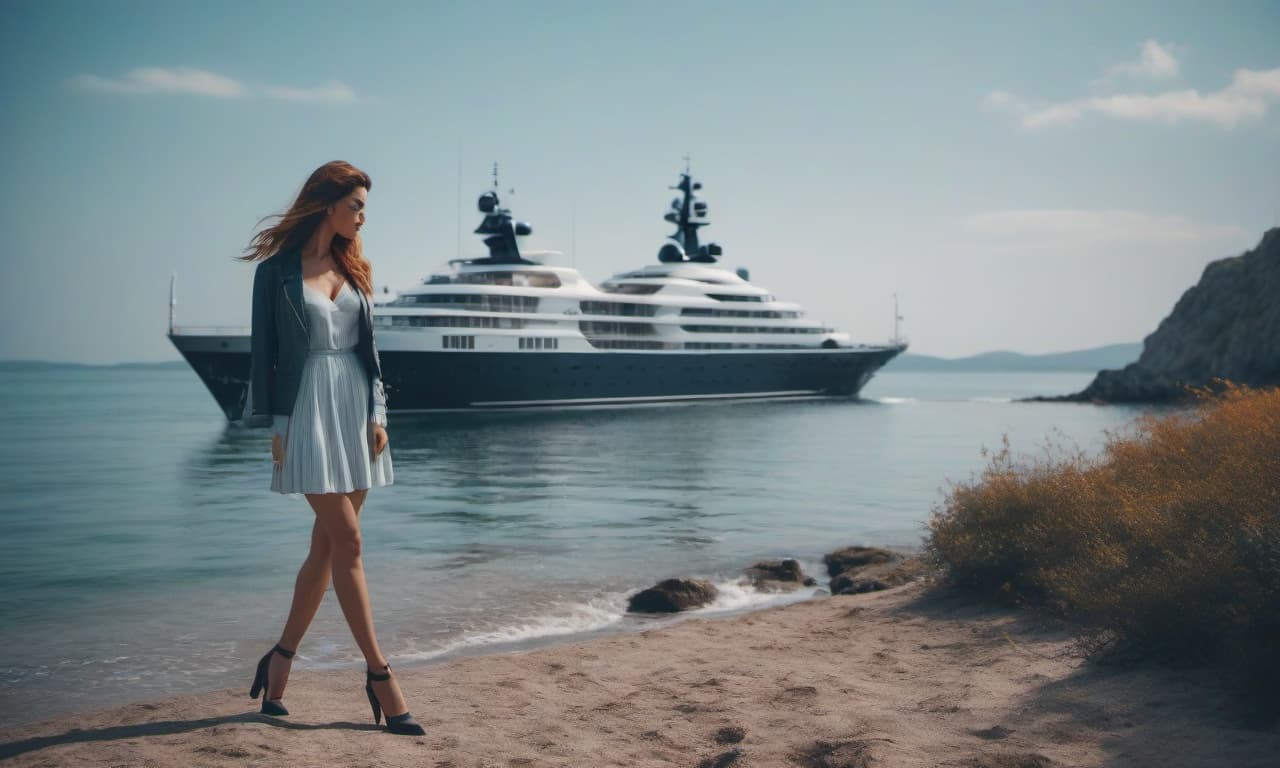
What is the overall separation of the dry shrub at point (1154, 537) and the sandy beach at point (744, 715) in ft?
0.82

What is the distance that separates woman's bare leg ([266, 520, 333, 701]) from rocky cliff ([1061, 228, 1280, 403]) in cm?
5447

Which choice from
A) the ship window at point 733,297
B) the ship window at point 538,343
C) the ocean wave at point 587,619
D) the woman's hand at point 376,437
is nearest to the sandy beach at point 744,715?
the ocean wave at point 587,619

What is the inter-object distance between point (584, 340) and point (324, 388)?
134 ft

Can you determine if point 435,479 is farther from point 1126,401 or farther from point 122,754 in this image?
point 1126,401

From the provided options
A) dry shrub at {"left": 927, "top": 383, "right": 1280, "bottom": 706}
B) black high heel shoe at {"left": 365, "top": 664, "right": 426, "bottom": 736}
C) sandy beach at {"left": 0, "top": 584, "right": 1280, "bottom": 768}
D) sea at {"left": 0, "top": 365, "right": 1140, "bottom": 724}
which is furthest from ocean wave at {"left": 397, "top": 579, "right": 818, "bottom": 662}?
black high heel shoe at {"left": 365, "top": 664, "right": 426, "bottom": 736}

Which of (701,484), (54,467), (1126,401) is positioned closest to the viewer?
(701,484)

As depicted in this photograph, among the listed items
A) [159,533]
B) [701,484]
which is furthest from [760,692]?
[701,484]

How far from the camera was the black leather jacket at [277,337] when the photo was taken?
3.71 m

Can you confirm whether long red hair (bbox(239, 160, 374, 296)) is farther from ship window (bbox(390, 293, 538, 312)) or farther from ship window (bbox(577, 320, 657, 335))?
ship window (bbox(577, 320, 657, 335))

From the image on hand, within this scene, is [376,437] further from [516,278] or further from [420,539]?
[516,278]

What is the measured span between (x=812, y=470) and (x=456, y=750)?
19196mm

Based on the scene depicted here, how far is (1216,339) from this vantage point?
55875 millimetres

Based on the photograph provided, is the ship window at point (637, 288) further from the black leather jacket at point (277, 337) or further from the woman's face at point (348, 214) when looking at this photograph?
the black leather jacket at point (277, 337)

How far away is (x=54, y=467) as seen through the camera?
24.5 metres
